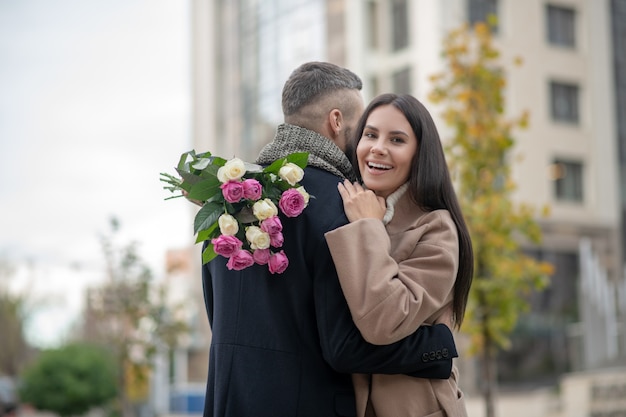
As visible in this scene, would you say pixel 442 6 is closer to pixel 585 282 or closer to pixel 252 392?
pixel 585 282

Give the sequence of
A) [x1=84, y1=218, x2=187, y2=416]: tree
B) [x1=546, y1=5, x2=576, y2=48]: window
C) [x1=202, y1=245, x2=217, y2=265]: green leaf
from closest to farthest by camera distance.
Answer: [x1=202, y1=245, x2=217, y2=265]: green leaf
[x1=84, y1=218, x2=187, y2=416]: tree
[x1=546, y1=5, x2=576, y2=48]: window

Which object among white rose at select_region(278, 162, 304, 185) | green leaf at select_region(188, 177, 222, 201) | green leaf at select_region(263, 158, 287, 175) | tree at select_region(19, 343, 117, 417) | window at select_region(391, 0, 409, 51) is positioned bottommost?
tree at select_region(19, 343, 117, 417)

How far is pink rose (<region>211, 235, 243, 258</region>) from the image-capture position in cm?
414

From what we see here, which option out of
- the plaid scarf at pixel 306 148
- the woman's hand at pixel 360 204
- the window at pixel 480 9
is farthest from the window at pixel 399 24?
the woman's hand at pixel 360 204

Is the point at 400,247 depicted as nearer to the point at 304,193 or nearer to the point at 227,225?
the point at 304,193

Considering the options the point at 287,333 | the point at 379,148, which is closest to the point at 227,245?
the point at 287,333

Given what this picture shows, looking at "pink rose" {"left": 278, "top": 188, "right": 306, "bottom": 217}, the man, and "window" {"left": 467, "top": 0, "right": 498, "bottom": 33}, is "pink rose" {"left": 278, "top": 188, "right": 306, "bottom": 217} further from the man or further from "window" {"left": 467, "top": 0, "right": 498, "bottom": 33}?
"window" {"left": 467, "top": 0, "right": 498, "bottom": 33}

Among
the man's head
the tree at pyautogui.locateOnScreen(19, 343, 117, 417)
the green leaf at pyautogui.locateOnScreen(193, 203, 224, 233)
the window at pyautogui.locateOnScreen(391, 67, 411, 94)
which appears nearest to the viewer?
the green leaf at pyautogui.locateOnScreen(193, 203, 224, 233)

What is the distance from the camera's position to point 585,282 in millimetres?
21953

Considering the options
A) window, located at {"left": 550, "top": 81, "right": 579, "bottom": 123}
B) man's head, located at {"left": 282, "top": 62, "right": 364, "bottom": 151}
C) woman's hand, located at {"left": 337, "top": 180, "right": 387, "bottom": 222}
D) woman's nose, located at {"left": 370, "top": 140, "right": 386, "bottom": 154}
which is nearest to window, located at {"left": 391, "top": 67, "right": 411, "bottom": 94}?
window, located at {"left": 550, "top": 81, "right": 579, "bottom": 123}

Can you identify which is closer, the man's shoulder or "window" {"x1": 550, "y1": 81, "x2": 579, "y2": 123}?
the man's shoulder

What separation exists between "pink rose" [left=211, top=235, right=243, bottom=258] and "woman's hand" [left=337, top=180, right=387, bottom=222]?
1.51 feet

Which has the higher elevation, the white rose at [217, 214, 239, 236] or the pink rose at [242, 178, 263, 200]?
the pink rose at [242, 178, 263, 200]

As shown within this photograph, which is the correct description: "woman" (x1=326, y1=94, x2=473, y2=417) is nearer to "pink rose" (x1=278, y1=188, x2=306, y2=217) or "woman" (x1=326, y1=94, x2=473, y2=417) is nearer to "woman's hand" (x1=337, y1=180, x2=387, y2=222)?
"woman's hand" (x1=337, y1=180, x2=387, y2=222)
